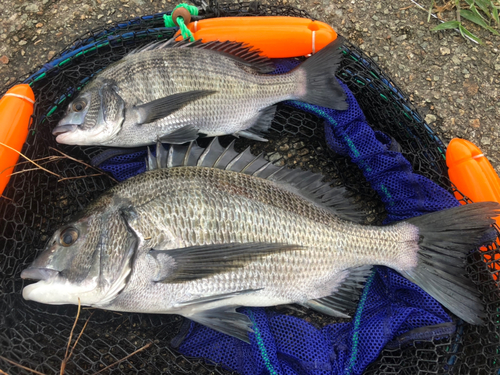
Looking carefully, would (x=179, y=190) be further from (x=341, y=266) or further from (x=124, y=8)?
(x=124, y=8)

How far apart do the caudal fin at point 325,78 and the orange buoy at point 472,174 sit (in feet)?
2.53

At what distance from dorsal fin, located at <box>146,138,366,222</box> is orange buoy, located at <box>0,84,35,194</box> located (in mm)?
740

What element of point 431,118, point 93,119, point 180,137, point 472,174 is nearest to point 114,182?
point 93,119

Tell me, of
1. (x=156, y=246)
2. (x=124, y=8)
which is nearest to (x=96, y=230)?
(x=156, y=246)

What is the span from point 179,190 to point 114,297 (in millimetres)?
601

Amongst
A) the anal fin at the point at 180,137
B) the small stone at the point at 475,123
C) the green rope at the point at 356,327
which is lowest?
the green rope at the point at 356,327

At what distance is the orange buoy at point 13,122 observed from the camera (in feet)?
6.50

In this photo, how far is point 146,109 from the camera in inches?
79.6

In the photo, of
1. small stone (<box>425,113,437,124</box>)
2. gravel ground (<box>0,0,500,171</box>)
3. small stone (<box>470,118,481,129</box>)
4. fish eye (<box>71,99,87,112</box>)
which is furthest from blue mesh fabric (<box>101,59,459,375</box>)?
small stone (<box>470,118,481,129</box>)

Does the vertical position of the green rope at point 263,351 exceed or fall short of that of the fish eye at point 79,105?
it falls short

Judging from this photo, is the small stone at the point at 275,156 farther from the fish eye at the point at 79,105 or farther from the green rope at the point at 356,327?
the fish eye at the point at 79,105

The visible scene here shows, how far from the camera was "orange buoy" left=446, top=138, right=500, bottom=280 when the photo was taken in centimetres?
211

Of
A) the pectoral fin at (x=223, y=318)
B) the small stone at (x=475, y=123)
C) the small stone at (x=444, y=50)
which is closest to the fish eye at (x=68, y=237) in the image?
the pectoral fin at (x=223, y=318)

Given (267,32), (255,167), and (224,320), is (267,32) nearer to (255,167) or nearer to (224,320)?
(255,167)
